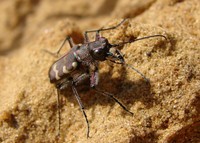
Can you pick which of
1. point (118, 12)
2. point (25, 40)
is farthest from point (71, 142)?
point (25, 40)

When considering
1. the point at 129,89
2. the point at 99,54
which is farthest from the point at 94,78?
the point at 129,89

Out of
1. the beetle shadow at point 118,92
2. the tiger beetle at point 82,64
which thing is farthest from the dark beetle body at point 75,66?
the beetle shadow at point 118,92

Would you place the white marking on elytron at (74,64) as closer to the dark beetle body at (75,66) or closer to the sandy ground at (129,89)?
the dark beetle body at (75,66)

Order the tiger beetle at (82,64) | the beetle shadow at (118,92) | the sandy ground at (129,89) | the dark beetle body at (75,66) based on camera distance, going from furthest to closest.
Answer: the dark beetle body at (75,66)
the tiger beetle at (82,64)
the beetle shadow at (118,92)
the sandy ground at (129,89)

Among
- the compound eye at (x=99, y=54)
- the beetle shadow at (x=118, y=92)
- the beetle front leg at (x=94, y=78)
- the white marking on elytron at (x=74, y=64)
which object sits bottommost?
the beetle shadow at (x=118, y=92)

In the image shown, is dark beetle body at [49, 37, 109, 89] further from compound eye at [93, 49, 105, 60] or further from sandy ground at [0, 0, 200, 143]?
sandy ground at [0, 0, 200, 143]

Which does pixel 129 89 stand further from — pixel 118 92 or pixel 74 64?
pixel 74 64

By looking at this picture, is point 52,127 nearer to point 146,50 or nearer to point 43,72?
point 43,72
